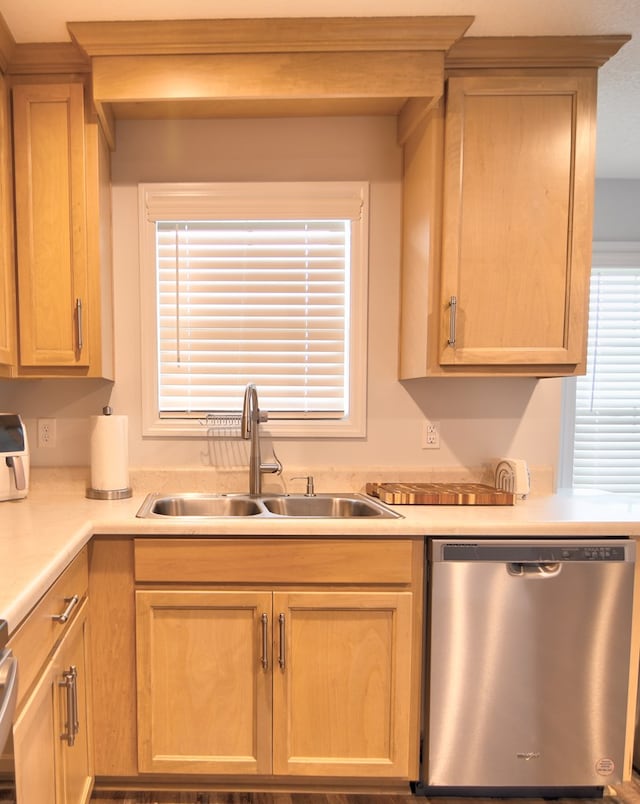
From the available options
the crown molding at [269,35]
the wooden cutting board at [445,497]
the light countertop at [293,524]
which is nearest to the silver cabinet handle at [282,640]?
the light countertop at [293,524]

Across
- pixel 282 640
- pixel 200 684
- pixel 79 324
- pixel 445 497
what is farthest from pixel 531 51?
pixel 200 684

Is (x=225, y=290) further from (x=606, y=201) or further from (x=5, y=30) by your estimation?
(x=606, y=201)

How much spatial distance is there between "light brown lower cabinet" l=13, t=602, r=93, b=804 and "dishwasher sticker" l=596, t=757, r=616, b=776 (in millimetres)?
1583

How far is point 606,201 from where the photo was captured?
2.58 m

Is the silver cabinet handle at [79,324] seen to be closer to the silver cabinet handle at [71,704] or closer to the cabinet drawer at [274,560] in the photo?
the cabinet drawer at [274,560]

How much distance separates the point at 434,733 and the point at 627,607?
723mm

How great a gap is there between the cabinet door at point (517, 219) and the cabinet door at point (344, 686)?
91cm

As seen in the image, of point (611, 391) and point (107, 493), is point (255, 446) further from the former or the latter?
point (611, 391)

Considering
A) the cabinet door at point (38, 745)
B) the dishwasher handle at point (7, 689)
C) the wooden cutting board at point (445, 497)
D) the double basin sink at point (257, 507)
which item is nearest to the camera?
the dishwasher handle at point (7, 689)

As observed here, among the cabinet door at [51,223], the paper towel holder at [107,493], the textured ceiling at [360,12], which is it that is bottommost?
the paper towel holder at [107,493]

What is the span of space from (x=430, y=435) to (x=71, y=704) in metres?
1.53

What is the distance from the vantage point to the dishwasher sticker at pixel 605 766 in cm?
148

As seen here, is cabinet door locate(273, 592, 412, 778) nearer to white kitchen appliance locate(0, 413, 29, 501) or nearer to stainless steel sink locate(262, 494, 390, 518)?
stainless steel sink locate(262, 494, 390, 518)

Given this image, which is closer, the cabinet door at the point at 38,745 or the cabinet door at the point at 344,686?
the cabinet door at the point at 38,745
